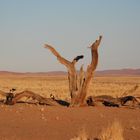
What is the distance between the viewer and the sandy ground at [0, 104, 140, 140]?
441 inches

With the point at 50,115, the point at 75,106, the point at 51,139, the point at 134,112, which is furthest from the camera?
the point at 75,106

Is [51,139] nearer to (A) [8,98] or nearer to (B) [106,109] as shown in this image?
(B) [106,109]

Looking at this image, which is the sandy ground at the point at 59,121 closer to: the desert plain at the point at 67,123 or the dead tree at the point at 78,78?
the desert plain at the point at 67,123

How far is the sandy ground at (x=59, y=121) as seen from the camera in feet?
36.8

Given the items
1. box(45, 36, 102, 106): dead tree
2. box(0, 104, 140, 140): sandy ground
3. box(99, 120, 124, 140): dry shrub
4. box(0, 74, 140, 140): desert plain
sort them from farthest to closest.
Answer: box(45, 36, 102, 106): dead tree, box(0, 104, 140, 140): sandy ground, box(0, 74, 140, 140): desert plain, box(99, 120, 124, 140): dry shrub

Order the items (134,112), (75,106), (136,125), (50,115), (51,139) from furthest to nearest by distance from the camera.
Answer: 1. (75,106)
2. (134,112)
3. (50,115)
4. (136,125)
5. (51,139)

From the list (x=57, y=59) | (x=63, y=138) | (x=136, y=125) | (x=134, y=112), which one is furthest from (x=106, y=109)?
(x=63, y=138)

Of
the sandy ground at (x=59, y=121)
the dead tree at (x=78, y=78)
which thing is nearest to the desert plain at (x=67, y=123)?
the sandy ground at (x=59, y=121)

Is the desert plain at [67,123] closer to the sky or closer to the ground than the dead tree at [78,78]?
closer to the ground

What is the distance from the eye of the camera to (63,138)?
35.1ft

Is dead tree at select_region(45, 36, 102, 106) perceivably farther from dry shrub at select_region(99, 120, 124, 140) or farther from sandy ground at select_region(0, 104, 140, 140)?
dry shrub at select_region(99, 120, 124, 140)

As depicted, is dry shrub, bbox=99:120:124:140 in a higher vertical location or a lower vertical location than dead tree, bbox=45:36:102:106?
lower

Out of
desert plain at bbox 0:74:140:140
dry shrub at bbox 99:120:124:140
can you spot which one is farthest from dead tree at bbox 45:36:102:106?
dry shrub at bbox 99:120:124:140

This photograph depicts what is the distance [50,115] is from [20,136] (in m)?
4.25
